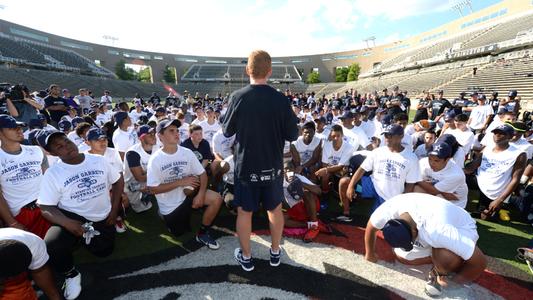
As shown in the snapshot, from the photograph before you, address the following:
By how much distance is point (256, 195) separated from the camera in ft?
9.86

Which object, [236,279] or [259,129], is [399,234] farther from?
[236,279]

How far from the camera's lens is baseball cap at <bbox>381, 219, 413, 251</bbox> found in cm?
235

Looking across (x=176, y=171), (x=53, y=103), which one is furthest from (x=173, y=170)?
(x=53, y=103)

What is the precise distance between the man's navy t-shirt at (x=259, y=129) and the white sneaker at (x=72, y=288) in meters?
2.09

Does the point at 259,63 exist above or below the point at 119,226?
above

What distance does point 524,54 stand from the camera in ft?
87.9

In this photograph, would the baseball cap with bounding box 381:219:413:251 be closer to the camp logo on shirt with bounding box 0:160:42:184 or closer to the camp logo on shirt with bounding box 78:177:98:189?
the camp logo on shirt with bounding box 78:177:98:189

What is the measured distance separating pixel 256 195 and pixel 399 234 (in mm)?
1438

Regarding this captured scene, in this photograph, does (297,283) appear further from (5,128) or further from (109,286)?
(5,128)

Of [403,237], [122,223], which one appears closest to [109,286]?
[122,223]

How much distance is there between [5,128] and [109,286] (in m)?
2.24

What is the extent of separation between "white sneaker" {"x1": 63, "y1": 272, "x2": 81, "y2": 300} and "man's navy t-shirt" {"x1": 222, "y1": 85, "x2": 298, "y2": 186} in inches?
82.2

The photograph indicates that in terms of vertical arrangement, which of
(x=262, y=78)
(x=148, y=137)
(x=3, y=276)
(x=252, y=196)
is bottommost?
(x=3, y=276)

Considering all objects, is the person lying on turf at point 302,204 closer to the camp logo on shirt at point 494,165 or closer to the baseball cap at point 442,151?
the baseball cap at point 442,151
